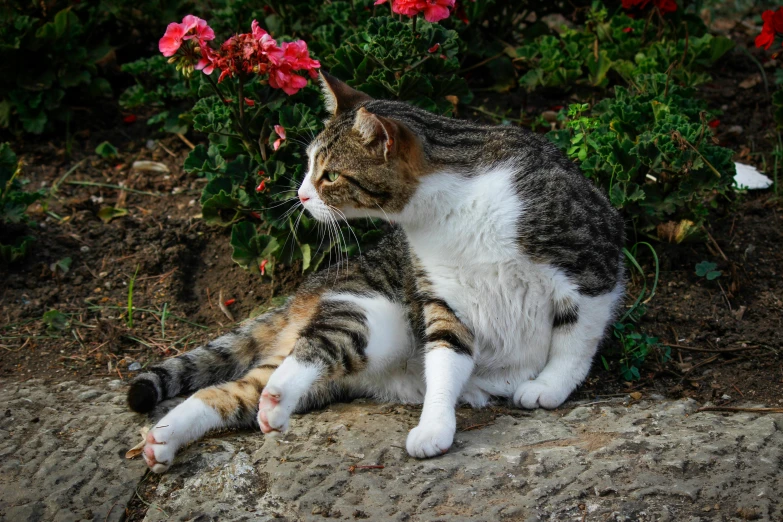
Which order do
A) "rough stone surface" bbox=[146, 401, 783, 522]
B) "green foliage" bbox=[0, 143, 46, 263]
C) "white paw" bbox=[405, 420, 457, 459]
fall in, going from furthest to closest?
1. "green foliage" bbox=[0, 143, 46, 263]
2. "white paw" bbox=[405, 420, 457, 459]
3. "rough stone surface" bbox=[146, 401, 783, 522]

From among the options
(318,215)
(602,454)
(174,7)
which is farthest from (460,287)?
(174,7)

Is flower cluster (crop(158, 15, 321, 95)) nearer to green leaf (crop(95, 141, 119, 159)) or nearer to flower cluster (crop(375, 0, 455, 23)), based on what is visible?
flower cluster (crop(375, 0, 455, 23))

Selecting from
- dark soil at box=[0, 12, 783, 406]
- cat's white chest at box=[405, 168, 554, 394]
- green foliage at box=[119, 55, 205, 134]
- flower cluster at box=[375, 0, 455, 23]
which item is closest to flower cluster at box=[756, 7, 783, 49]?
dark soil at box=[0, 12, 783, 406]

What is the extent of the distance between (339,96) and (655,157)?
1.70m

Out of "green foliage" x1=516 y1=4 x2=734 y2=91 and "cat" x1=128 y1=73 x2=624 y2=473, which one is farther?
"green foliage" x1=516 y1=4 x2=734 y2=91

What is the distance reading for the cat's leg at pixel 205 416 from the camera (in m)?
3.00

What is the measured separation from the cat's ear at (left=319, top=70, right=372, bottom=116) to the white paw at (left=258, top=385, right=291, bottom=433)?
1.45m

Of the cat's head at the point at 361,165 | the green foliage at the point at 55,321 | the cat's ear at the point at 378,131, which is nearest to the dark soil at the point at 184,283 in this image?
the green foliage at the point at 55,321

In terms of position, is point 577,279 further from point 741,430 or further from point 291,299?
point 291,299

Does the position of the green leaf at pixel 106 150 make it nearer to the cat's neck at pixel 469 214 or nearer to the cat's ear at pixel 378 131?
the cat's ear at pixel 378 131

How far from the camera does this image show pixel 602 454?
2852 millimetres

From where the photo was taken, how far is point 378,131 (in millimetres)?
3293

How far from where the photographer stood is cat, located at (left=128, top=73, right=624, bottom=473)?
331 centimetres

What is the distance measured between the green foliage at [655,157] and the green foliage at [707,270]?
0.25 metres
